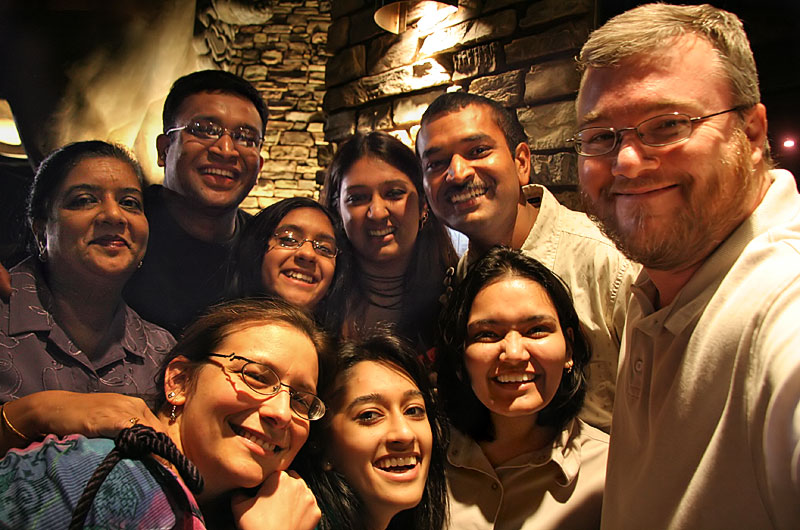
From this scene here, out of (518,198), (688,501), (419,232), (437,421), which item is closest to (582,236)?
(518,198)

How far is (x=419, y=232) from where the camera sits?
6.67ft

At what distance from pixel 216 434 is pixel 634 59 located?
1.36 metres

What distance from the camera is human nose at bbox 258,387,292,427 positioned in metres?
1.34

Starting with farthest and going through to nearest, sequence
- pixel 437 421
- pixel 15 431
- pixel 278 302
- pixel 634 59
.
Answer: pixel 437 421, pixel 278 302, pixel 634 59, pixel 15 431

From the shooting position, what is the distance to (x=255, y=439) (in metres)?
1.34

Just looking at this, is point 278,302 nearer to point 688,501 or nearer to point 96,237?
point 96,237

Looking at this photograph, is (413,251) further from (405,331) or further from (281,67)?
(281,67)

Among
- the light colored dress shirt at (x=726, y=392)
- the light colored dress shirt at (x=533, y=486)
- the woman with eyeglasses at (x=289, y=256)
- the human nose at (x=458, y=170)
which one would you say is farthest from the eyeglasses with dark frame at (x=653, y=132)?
the light colored dress shirt at (x=533, y=486)

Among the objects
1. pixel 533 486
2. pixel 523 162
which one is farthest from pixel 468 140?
pixel 533 486

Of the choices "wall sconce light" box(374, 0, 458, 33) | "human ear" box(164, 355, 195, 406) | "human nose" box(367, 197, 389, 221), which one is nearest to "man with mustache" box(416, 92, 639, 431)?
"human nose" box(367, 197, 389, 221)

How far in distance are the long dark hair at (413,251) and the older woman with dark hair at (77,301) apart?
662 mm

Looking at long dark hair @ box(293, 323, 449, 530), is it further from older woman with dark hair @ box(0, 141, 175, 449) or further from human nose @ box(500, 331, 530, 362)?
older woman with dark hair @ box(0, 141, 175, 449)

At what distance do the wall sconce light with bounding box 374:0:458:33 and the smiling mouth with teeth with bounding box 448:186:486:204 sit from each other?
0.72 metres

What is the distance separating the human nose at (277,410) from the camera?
1339 millimetres
